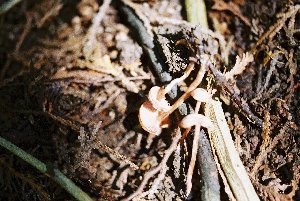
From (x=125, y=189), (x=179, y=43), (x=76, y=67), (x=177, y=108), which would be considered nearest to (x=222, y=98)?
(x=177, y=108)

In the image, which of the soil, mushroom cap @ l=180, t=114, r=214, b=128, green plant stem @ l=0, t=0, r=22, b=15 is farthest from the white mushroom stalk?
Result: green plant stem @ l=0, t=0, r=22, b=15

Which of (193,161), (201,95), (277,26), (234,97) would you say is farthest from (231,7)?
(193,161)

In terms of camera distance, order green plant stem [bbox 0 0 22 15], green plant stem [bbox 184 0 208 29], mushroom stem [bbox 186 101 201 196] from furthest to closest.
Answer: green plant stem [bbox 0 0 22 15] < green plant stem [bbox 184 0 208 29] < mushroom stem [bbox 186 101 201 196]

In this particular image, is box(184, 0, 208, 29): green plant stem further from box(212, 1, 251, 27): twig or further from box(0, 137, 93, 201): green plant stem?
box(0, 137, 93, 201): green plant stem

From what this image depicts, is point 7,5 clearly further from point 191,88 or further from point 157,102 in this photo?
point 191,88

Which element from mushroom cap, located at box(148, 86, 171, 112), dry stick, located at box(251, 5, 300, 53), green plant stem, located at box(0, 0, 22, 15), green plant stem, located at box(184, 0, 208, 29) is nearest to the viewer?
mushroom cap, located at box(148, 86, 171, 112)

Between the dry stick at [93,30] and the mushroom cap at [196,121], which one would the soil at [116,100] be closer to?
the dry stick at [93,30]
